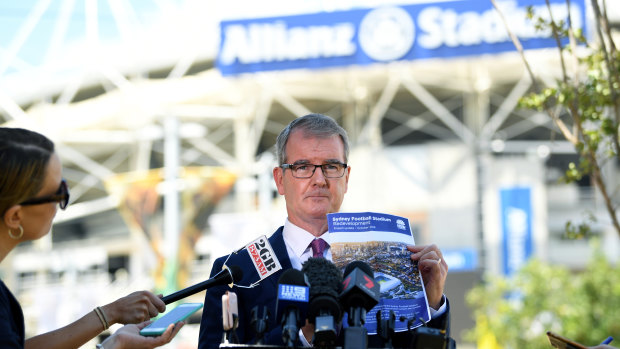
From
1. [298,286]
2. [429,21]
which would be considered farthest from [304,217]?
[429,21]

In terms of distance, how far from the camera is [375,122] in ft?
98.4

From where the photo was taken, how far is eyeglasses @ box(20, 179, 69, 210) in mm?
2534

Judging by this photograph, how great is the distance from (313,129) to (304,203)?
0.33 meters

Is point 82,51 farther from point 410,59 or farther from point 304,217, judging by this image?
point 304,217

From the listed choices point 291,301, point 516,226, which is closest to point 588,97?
point 291,301

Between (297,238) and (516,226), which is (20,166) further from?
(516,226)

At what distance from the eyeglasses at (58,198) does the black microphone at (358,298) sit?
3.45ft

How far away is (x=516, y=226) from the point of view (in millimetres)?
27188

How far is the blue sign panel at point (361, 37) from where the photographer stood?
24375mm

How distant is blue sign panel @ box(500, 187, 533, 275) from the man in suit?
24998 mm

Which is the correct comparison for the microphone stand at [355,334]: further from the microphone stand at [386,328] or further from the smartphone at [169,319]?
the smartphone at [169,319]

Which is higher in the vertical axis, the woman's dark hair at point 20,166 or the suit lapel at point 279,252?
the woman's dark hair at point 20,166

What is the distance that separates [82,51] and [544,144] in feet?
61.3

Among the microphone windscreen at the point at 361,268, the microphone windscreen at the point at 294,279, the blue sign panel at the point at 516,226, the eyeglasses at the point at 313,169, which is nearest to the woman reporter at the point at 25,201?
the microphone windscreen at the point at 294,279
